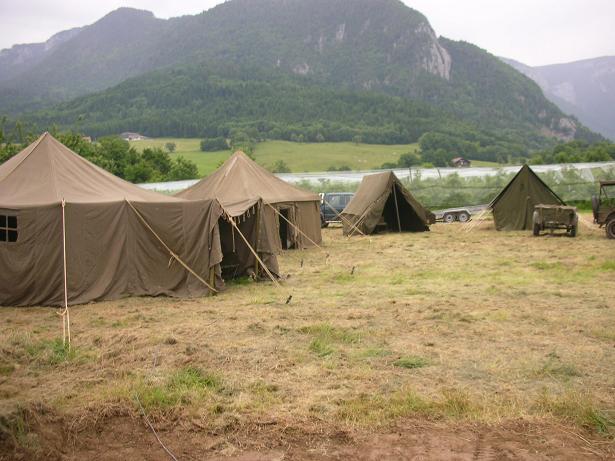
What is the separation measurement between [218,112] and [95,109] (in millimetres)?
19377

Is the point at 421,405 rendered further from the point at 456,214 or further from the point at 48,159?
the point at 456,214

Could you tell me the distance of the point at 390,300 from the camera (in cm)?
902

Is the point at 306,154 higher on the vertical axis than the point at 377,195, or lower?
higher

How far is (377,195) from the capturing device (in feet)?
66.6

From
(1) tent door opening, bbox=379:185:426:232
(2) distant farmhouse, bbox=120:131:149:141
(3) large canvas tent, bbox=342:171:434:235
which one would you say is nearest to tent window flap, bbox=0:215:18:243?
(3) large canvas tent, bbox=342:171:434:235

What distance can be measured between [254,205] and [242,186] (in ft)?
11.1

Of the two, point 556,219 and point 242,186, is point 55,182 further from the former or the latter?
point 556,219

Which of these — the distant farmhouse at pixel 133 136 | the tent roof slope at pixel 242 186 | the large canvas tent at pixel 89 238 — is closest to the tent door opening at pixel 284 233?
the tent roof slope at pixel 242 186

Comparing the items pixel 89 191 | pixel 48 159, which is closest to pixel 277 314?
pixel 89 191

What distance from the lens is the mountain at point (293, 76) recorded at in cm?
8669

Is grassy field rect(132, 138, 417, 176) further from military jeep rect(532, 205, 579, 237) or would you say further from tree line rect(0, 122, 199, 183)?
military jeep rect(532, 205, 579, 237)

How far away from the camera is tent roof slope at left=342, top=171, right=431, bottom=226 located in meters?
20.2

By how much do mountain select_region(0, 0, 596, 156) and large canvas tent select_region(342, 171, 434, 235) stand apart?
57.9 meters

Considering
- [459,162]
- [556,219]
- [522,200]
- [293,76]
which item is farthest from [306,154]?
[556,219]
